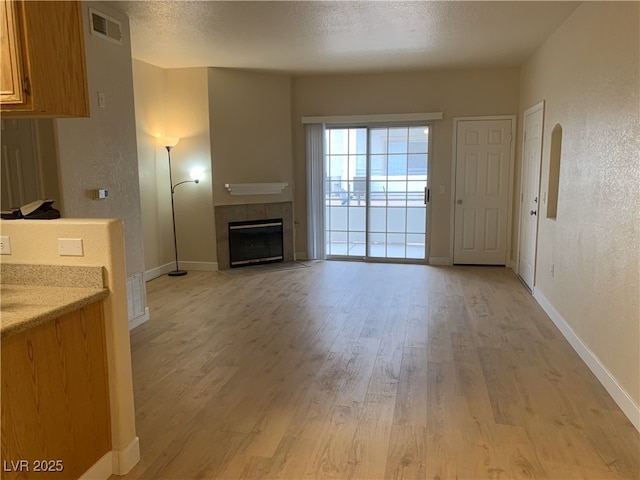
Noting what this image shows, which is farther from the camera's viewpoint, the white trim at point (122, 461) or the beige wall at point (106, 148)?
the beige wall at point (106, 148)

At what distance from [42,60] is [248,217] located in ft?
15.9

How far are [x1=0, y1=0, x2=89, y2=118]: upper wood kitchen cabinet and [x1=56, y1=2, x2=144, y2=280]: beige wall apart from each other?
148 centimetres

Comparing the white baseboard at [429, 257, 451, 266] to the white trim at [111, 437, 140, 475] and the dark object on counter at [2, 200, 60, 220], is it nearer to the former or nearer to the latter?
the white trim at [111, 437, 140, 475]

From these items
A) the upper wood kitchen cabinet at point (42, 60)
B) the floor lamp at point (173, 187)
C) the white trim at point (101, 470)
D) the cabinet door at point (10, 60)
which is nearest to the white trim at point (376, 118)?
the floor lamp at point (173, 187)

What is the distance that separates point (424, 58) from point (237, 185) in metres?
2.92

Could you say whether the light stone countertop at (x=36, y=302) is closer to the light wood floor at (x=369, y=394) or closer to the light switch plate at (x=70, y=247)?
the light switch plate at (x=70, y=247)

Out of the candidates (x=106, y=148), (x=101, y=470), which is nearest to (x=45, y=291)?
(x=101, y=470)

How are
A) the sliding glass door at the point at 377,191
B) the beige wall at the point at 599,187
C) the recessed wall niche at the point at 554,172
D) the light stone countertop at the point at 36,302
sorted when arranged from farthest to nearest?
1. the sliding glass door at the point at 377,191
2. the recessed wall niche at the point at 554,172
3. the beige wall at the point at 599,187
4. the light stone countertop at the point at 36,302

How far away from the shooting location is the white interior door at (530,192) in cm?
522

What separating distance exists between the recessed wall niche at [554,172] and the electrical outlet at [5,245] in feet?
14.4

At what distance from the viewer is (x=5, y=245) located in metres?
2.13

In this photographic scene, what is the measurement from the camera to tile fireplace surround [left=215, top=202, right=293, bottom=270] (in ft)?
21.6

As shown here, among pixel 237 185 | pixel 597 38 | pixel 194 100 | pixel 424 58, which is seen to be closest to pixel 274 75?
pixel 194 100

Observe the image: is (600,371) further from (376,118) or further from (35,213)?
(376,118)
